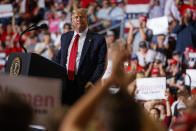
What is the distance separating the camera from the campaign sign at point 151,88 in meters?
5.34

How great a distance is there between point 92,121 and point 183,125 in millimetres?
378

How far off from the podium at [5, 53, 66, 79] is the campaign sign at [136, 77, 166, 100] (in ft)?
6.65

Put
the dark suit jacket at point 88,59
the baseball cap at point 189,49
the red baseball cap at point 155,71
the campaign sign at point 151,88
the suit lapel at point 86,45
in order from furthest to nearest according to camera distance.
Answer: the baseball cap at point 189,49, the red baseball cap at point 155,71, the campaign sign at point 151,88, the suit lapel at point 86,45, the dark suit jacket at point 88,59

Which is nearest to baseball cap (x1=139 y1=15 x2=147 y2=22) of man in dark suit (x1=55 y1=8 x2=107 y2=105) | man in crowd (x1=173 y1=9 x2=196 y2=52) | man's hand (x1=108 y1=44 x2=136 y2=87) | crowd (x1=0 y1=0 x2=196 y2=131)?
crowd (x1=0 y1=0 x2=196 y2=131)

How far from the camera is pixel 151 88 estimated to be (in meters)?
5.39

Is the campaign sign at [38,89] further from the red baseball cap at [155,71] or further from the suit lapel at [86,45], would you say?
the red baseball cap at [155,71]

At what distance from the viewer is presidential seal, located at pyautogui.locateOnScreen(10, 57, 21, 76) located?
3.39 meters

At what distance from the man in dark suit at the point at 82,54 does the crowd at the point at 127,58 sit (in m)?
0.16

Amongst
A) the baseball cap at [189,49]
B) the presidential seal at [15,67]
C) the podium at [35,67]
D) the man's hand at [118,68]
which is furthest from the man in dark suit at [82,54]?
the baseball cap at [189,49]

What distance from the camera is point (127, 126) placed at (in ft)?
5.02

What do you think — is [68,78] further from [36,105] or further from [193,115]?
[193,115]

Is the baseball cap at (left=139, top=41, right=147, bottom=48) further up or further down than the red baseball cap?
further up

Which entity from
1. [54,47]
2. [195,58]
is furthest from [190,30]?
[54,47]

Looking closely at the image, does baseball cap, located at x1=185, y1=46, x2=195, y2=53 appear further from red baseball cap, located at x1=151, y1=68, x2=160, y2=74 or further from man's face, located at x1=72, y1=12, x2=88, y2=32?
man's face, located at x1=72, y1=12, x2=88, y2=32
